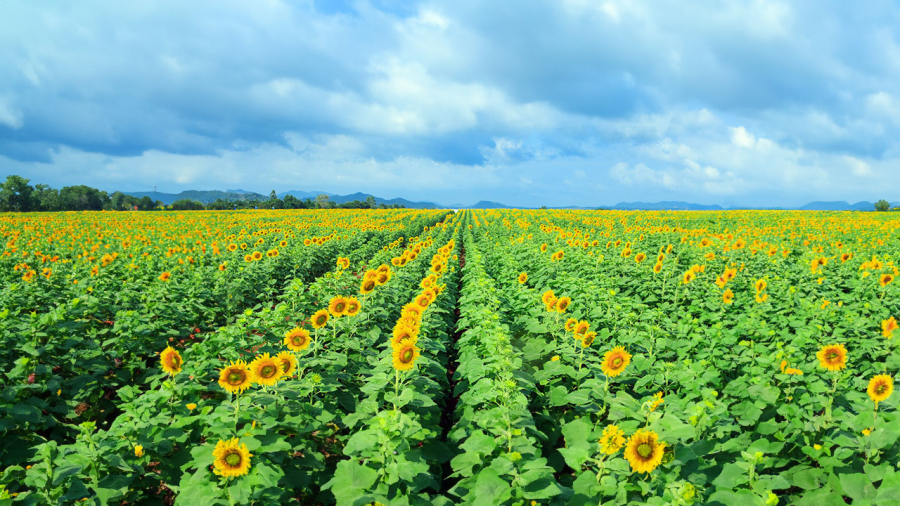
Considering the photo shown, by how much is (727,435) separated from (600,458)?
1777mm

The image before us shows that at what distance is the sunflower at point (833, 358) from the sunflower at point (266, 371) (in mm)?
4684

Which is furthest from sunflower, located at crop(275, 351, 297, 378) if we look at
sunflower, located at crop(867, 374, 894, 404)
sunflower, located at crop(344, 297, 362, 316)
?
sunflower, located at crop(867, 374, 894, 404)

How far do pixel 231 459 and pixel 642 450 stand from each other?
98.6 inches

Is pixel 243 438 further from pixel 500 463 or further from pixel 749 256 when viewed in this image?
pixel 749 256

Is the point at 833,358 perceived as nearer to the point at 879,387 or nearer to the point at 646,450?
the point at 879,387

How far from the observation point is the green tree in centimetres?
6938

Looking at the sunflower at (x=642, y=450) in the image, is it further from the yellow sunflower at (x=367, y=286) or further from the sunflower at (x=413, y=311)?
the yellow sunflower at (x=367, y=286)

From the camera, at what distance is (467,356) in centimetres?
500

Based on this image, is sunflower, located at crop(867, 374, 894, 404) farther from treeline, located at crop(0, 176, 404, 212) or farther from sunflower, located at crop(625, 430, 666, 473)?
treeline, located at crop(0, 176, 404, 212)

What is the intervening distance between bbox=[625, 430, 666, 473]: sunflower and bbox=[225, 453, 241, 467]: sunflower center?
237cm

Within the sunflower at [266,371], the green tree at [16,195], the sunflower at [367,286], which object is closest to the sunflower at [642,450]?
the sunflower at [266,371]

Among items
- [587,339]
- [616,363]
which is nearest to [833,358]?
[616,363]

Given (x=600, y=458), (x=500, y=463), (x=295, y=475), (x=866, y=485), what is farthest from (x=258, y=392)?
(x=866, y=485)

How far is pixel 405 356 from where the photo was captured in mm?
3682
